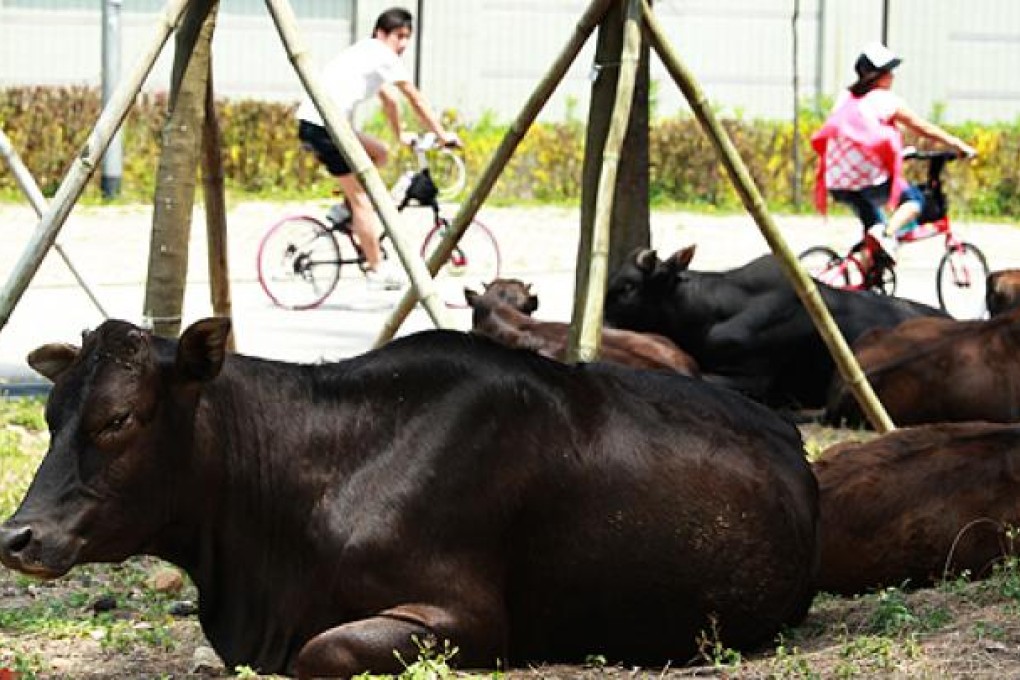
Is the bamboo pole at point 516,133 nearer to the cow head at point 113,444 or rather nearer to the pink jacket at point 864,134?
the cow head at point 113,444

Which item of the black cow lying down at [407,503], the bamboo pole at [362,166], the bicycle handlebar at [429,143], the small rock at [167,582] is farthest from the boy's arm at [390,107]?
the black cow lying down at [407,503]

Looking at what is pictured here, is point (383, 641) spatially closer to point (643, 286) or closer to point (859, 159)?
point (643, 286)

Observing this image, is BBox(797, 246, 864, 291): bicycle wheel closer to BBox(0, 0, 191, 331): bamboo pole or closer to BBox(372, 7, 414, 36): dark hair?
BBox(372, 7, 414, 36): dark hair

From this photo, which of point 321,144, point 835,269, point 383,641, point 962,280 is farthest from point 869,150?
point 383,641

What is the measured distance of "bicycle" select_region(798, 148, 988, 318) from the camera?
60.4ft

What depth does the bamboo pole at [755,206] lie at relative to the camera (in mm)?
9266

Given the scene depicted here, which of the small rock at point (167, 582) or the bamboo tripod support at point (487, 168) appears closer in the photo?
the small rock at point (167, 582)

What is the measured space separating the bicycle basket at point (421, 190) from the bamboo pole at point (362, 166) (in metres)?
10.1

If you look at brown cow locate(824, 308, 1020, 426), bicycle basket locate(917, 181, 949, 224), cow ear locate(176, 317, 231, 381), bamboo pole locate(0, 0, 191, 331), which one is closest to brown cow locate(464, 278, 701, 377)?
brown cow locate(824, 308, 1020, 426)

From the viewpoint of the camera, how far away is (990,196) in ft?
99.8

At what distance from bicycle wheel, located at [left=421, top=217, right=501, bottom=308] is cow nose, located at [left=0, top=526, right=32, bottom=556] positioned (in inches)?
539

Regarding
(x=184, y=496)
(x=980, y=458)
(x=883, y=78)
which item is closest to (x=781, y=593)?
(x=980, y=458)

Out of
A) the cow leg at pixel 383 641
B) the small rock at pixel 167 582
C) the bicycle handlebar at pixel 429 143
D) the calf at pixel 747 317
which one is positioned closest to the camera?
the cow leg at pixel 383 641

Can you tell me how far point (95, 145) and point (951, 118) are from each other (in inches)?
1161
